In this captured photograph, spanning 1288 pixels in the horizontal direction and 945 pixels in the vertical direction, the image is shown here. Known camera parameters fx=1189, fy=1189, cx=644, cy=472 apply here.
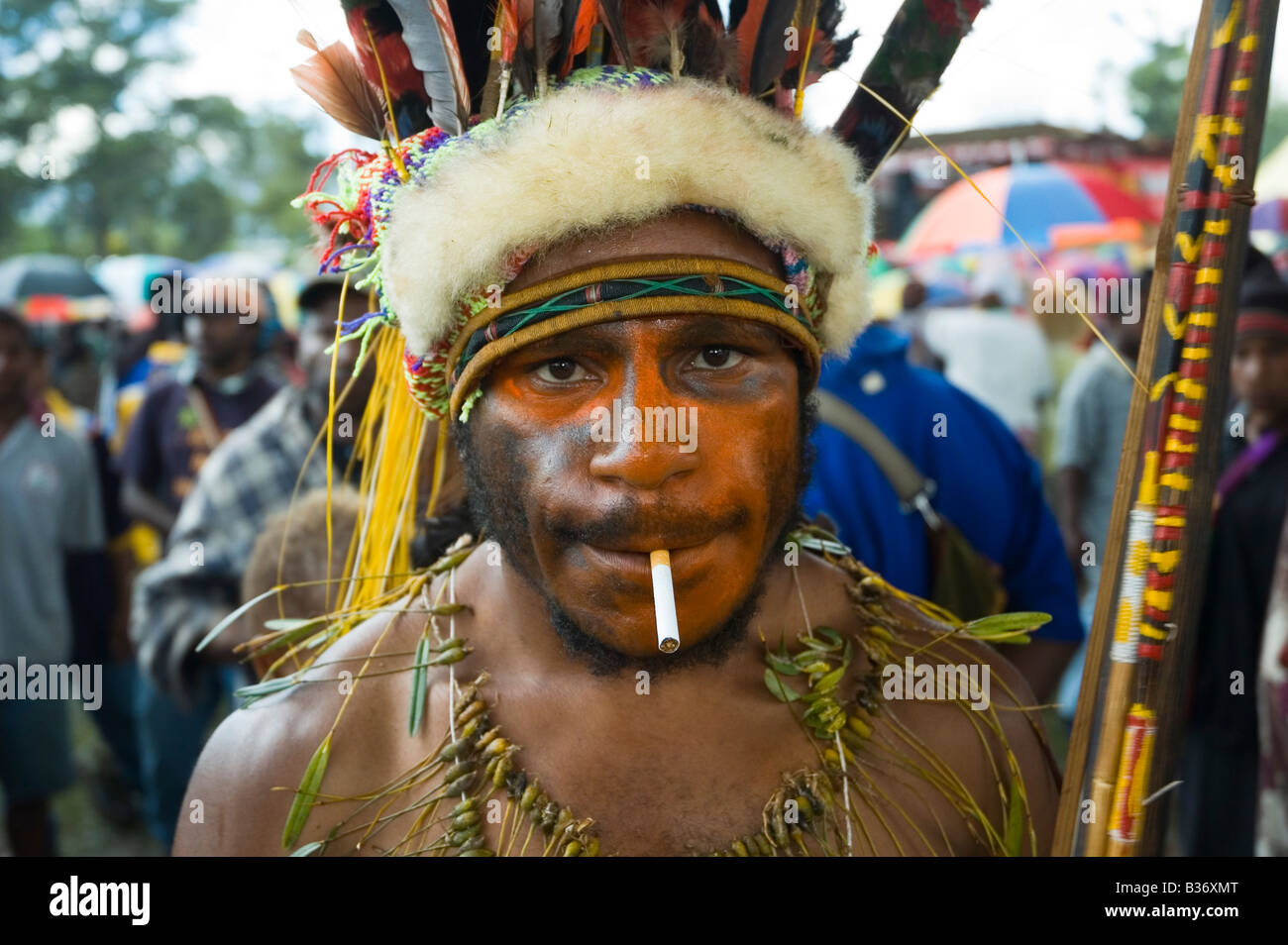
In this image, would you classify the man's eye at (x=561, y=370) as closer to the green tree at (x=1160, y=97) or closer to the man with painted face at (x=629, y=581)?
the man with painted face at (x=629, y=581)

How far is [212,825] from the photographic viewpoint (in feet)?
6.47

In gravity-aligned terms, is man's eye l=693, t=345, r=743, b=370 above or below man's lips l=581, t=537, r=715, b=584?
above

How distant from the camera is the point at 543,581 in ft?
6.03

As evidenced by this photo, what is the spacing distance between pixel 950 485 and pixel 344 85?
6.59 ft

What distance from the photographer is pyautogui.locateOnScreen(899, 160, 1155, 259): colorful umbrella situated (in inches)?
343

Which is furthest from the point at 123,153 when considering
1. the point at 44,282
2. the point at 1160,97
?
the point at 1160,97

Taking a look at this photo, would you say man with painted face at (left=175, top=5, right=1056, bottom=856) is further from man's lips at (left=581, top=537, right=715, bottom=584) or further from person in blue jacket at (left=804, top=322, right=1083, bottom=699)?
person in blue jacket at (left=804, top=322, right=1083, bottom=699)

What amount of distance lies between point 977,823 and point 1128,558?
0.58 metres

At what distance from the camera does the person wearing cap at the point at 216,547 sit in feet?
11.5

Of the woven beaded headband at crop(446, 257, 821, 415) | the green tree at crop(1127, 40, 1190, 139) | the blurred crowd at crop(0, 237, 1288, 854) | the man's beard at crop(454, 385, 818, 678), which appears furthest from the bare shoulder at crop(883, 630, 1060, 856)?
the green tree at crop(1127, 40, 1190, 139)

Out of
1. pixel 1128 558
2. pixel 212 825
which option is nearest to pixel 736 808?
pixel 1128 558

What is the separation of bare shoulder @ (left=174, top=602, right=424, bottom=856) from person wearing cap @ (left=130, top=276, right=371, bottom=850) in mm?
1018

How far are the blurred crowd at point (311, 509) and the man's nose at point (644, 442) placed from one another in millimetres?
635

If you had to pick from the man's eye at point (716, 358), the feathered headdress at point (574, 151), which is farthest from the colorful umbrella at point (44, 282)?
the man's eye at point (716, 358)
